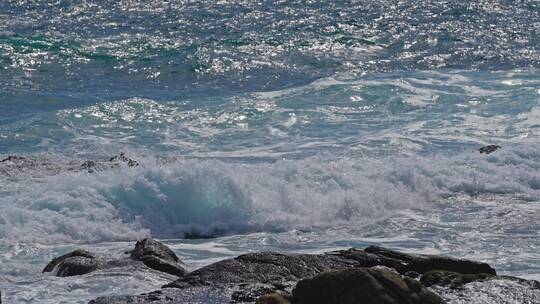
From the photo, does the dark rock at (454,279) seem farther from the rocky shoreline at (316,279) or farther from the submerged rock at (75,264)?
the submerged rock at (75,264)

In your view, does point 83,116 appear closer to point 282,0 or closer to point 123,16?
point 123,16

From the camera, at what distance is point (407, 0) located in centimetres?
3162

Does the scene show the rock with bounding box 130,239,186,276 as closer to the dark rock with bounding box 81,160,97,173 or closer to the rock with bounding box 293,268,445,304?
the rock with bounding box 293,268,445,304

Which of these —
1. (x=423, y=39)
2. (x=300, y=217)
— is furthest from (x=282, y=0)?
(x=300, y=217)

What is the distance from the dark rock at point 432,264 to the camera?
8711mm

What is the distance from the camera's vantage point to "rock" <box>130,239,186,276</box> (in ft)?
30.4

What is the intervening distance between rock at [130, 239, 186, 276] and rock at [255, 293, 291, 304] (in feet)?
7.03

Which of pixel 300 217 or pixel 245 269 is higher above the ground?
pixel 245 269

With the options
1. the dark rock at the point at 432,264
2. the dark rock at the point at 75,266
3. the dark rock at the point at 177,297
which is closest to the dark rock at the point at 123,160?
the dark rock at the point at 75,266

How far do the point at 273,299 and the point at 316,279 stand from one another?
A: 40 centimetres

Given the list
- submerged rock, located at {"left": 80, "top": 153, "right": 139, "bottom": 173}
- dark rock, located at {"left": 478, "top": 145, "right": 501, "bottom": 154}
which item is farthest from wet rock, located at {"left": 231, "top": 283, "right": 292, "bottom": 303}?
dark rock, located at {"left": 478, "top": 145, "right": 501, "bottom": 154}

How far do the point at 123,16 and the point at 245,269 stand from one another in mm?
22031

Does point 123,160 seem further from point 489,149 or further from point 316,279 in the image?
point 316,279

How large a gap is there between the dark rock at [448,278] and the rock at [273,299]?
1391 millimetres
